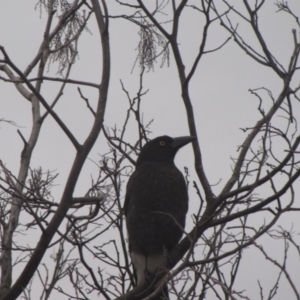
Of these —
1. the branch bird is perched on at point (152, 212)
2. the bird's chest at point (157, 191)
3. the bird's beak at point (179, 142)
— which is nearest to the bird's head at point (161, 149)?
the bird's beak at point (179, 142)

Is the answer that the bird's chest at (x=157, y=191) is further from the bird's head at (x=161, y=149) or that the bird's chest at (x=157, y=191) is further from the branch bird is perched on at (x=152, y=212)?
the bird's head at (x=161, y=149)

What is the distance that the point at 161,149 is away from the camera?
6.50m

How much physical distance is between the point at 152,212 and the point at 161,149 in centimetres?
82

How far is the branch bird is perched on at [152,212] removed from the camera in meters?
5.91

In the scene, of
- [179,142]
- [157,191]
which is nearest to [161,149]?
[179,142]

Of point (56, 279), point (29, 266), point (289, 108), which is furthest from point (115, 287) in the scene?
point (289, 108)

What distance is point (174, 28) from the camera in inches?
189

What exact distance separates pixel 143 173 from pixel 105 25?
2.27m

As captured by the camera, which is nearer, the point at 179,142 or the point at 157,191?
the point at 157,191

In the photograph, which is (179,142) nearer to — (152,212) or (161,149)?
(161,149)

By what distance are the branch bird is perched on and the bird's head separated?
0.13 meters

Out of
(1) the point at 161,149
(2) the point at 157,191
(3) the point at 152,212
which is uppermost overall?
(1) the point at 161,149

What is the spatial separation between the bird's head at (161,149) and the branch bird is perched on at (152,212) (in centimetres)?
13

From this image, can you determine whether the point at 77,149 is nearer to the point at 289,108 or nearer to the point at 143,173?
the point at 289,108
